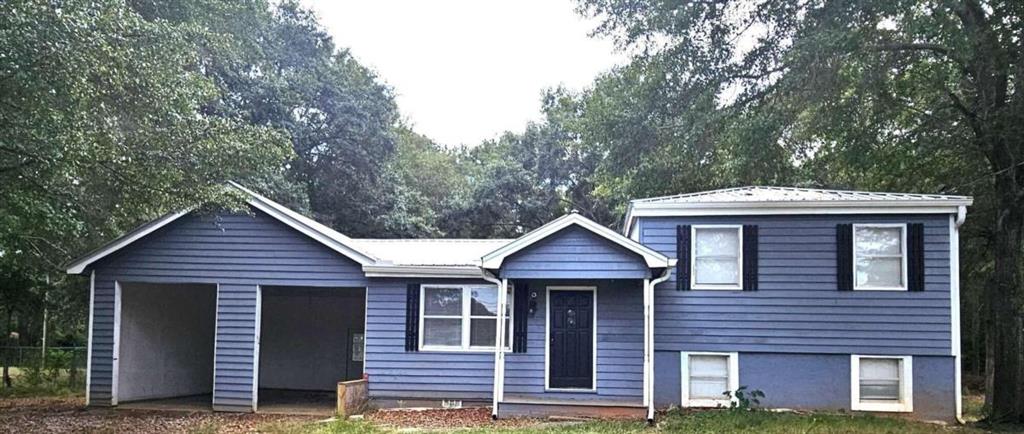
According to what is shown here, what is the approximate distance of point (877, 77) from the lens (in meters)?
12.7

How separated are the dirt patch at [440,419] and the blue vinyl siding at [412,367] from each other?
16.1 inches

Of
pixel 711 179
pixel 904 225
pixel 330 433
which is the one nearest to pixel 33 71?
pixel 330 433

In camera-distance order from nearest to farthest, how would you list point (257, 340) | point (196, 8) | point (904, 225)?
point (904, 225) → point (257, 340) → point (196, 8)

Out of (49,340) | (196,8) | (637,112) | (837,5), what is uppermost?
(196,8)

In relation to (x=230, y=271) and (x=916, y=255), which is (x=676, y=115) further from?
(x=230, y=271)

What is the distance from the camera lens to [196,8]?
56.6 feet

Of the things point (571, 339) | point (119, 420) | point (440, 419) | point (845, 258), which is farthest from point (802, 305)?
point (119, 420)

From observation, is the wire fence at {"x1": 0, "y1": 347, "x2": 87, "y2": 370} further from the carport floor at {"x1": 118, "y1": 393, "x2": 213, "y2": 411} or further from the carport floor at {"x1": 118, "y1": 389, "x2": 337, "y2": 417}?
the carport floor at {"x1": 118, "y1": 389, "x2": 337, "y2": 417}

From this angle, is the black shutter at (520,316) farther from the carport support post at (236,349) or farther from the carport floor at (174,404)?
the carport floor at (174,404)

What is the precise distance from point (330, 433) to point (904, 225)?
9048 millimetres

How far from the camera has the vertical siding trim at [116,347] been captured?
1398cm

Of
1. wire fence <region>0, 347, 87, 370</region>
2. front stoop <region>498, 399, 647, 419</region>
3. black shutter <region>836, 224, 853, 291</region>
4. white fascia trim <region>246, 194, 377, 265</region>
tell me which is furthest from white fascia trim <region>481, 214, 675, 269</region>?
wire fence <region>0, 347, 87, 370</region>

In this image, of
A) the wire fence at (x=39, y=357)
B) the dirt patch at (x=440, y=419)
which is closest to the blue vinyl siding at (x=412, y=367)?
the dirt patch at (x=440, y=419)

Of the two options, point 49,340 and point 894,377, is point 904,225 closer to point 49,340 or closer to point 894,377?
point 894,377
